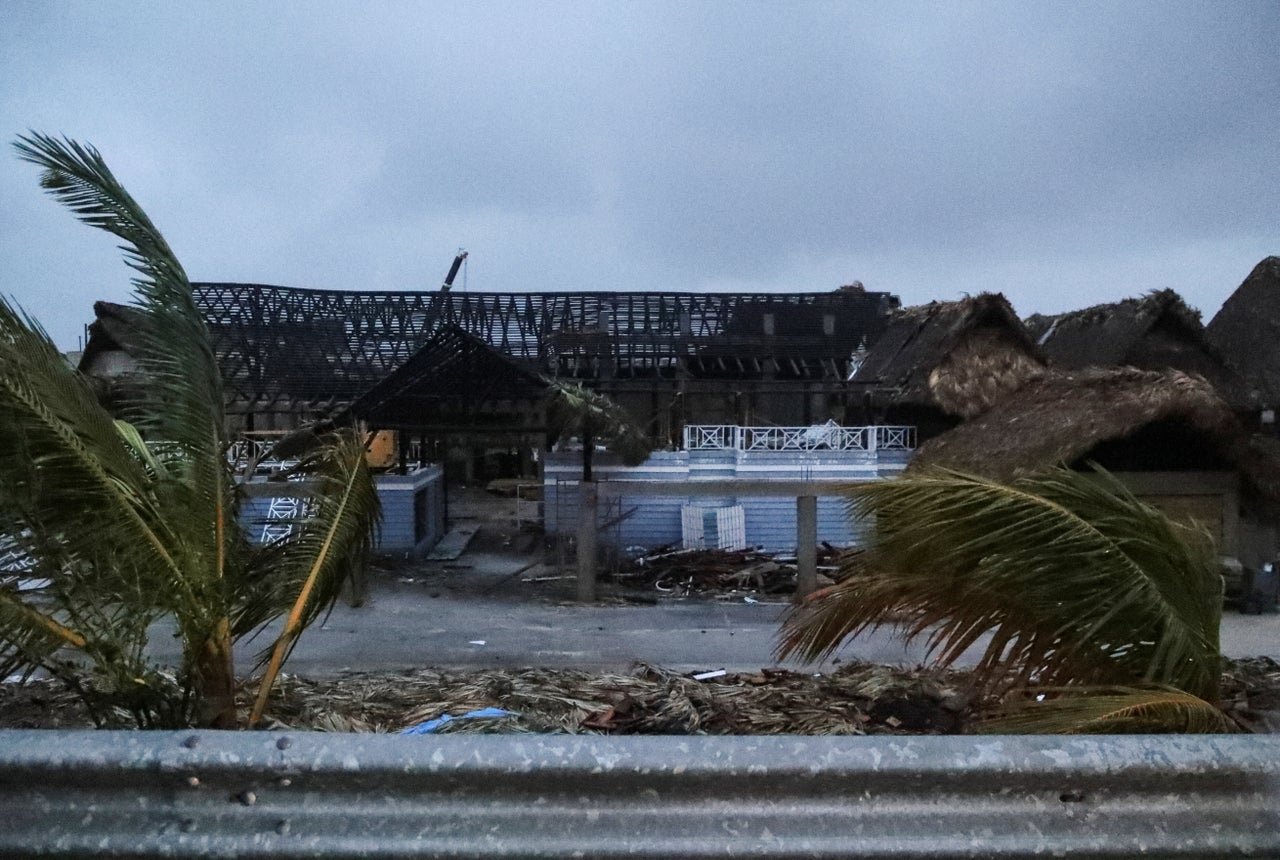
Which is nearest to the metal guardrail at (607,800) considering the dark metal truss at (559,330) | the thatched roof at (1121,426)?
the thatched roof at (1121,426)

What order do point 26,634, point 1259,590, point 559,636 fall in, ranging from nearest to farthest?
point 26,634 → point 559,636 → point 1259,590

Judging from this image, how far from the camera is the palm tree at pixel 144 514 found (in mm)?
2912

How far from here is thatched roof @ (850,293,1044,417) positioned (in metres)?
13.2

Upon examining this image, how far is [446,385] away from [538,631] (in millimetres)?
4474

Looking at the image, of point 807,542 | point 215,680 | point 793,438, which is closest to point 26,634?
point 215,680

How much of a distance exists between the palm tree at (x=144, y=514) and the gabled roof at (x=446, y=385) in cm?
651

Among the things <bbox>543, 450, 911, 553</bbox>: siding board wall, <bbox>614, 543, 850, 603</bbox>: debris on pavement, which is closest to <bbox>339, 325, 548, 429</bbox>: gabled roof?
<bbox>543, 450, 911, 553</bbox>: siding board wall

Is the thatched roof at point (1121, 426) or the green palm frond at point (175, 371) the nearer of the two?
the green palm frond at point (175, 371)

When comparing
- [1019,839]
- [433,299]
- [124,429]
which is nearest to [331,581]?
[124,429]

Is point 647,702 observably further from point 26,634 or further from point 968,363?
point 968,363

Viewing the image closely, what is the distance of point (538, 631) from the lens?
8.42 m

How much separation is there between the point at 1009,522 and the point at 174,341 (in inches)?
142

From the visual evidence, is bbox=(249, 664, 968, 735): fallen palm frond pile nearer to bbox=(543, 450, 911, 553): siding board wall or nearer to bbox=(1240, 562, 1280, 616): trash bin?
bbox=(1240, 562, 1280, 616): trash bin

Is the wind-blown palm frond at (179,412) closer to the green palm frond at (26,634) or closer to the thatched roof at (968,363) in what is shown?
the green palm frond at (26,634)
